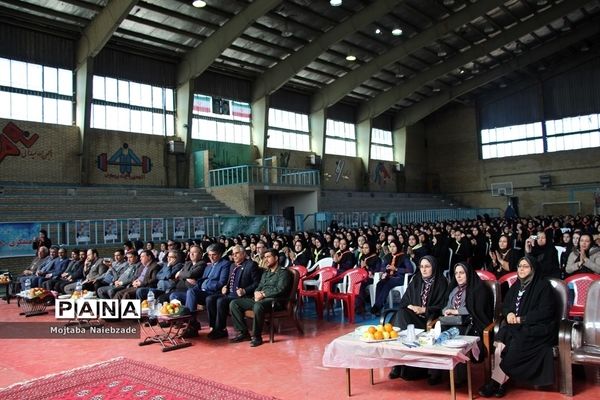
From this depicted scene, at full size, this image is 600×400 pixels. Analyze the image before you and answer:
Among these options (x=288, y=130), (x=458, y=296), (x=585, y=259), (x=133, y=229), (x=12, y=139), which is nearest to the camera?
(x=458, y=296)

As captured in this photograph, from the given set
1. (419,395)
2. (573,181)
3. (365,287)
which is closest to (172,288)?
(365,287)

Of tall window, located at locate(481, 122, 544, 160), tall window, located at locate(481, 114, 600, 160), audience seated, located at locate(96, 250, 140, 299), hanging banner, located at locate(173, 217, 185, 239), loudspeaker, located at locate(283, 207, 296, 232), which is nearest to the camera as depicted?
audience seated, located at locate(96, 250, 140, 299)

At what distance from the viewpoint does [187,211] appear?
17719 millimetres

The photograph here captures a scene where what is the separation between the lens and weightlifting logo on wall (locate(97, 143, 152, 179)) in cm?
1842

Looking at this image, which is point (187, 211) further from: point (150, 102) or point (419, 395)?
point (419, 395)

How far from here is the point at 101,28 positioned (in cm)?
1590


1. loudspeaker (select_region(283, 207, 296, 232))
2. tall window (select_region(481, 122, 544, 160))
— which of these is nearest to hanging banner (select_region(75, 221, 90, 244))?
loudspeaker (select_region(283, 207, 296, 232))

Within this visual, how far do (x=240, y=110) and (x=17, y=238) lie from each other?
13086 millimetres

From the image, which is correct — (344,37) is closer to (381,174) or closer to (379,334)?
(381,174)

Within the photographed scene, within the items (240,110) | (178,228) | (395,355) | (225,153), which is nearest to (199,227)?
(178,228)

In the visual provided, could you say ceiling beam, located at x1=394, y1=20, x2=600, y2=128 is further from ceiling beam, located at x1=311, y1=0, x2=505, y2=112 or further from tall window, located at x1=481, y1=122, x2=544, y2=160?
ceiling beam, located at x1=311, y1=0, x2=505, y2=112

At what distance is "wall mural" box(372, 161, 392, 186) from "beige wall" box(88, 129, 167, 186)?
13.9 m

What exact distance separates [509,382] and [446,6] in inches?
709

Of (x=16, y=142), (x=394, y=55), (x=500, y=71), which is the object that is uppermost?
(x=500, y=71)
